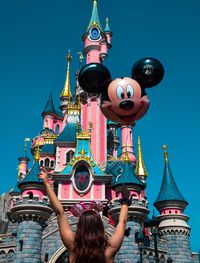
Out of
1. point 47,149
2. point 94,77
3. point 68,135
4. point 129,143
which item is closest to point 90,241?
point 94,77

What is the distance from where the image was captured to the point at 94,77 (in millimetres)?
7781

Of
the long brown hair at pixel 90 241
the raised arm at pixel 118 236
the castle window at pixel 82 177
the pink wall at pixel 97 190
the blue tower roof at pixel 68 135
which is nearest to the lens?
the long brown hair at pixel 90 241

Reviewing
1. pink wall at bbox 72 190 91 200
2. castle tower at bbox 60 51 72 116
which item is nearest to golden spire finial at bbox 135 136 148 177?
castle tower at bbox 60 51 72 116

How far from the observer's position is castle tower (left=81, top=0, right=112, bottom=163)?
94.8ft

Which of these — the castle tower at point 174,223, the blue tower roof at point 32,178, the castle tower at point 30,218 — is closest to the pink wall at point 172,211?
the castle tower at point 174,223

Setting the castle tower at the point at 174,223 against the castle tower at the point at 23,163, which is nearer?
the castle tower at the point at 174,223

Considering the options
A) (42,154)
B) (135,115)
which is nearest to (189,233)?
A: (42,154)

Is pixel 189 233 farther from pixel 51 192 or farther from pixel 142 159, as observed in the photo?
pixel 51 192

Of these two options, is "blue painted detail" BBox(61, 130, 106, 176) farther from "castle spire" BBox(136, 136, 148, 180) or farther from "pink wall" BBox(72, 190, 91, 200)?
"castle spire" BBox(136, 136, 148, 180)

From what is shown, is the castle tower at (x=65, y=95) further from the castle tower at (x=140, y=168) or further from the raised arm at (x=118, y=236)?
the raised arm at (x=118, y=236)

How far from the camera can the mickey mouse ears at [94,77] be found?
7768 mm

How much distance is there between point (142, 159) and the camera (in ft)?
120

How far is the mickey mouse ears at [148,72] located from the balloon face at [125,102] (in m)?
0.21

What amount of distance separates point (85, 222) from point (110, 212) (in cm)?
1906
